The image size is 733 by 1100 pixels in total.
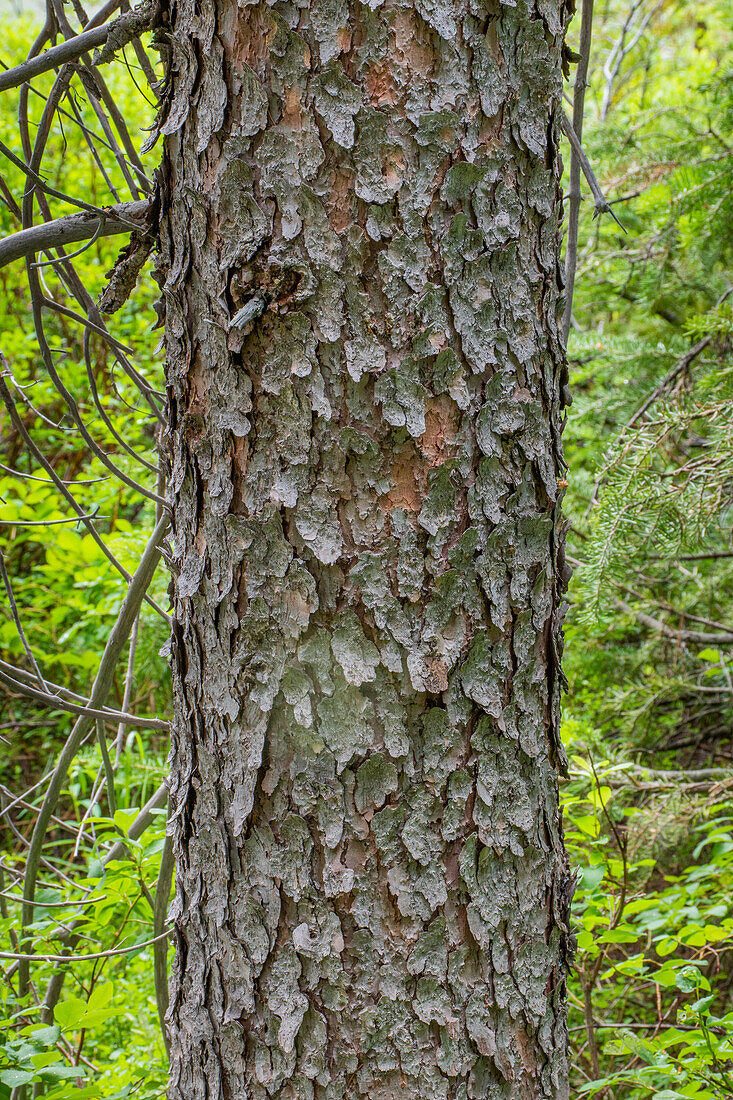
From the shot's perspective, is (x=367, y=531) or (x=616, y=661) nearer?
(x=367, y=531)

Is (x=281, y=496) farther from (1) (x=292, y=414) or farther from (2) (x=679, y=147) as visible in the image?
(2) (x=679, y=147)

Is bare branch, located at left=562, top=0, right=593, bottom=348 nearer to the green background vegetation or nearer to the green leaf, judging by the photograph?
the green background vegetation

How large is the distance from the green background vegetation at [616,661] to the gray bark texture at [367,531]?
14.2 inches

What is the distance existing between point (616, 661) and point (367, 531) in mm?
2034

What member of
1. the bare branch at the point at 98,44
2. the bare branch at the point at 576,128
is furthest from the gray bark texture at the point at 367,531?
the bare branch at the point at 576,128

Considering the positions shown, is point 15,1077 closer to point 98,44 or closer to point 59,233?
point 59,233

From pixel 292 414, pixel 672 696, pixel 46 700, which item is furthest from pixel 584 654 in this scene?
pixel 292 414

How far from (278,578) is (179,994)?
0.51 metres

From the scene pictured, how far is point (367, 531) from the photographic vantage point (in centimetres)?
80

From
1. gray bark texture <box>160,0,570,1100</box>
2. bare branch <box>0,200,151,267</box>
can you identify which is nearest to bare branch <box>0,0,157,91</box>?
gray bark texture <box>160,0,570,1100</box>

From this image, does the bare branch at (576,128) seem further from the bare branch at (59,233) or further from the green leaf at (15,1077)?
the green leaf at (15,1077)

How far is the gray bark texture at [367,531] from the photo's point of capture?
2.56ft

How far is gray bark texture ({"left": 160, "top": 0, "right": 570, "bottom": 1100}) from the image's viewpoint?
78cm

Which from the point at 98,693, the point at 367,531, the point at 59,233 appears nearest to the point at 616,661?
the point at 98,693
